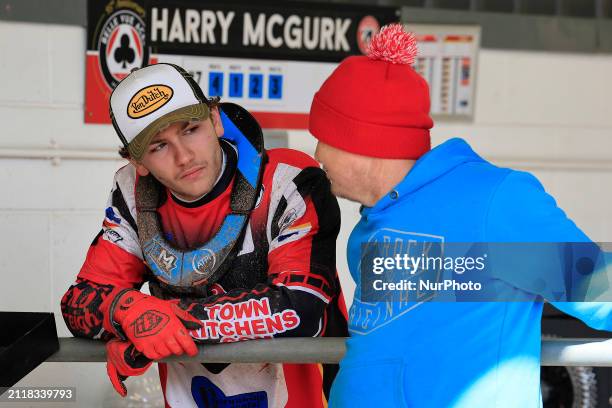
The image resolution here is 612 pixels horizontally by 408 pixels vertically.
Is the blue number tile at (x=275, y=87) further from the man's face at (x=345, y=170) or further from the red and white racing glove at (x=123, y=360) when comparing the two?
the man's face at (x=345, y=170)

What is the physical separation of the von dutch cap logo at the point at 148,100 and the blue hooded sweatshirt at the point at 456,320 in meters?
0.58

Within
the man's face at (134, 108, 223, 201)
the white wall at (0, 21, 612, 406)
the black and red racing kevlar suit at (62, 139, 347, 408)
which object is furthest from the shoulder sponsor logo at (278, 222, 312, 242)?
the white wall at (0, 21, 612, 406)

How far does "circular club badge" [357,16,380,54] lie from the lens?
376 centimetres

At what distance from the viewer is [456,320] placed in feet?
4.85

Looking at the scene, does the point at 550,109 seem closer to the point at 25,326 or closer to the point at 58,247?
the point at 58,247

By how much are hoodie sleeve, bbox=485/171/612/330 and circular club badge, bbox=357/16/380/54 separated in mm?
2398

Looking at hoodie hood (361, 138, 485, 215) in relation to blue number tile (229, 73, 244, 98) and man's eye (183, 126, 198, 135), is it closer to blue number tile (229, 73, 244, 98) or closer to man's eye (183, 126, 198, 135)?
man's eye (183, 126, 198, 135)

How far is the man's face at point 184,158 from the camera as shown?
6.25 ft

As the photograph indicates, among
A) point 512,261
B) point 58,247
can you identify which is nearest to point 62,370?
point 58,247

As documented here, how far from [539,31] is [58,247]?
2.18m

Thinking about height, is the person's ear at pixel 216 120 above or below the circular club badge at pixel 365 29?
below

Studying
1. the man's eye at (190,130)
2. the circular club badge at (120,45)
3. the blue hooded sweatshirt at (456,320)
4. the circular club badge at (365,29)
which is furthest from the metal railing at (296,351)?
the circular club badge at (365,29)

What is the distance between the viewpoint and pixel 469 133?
399cm

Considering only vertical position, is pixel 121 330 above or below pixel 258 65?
below
